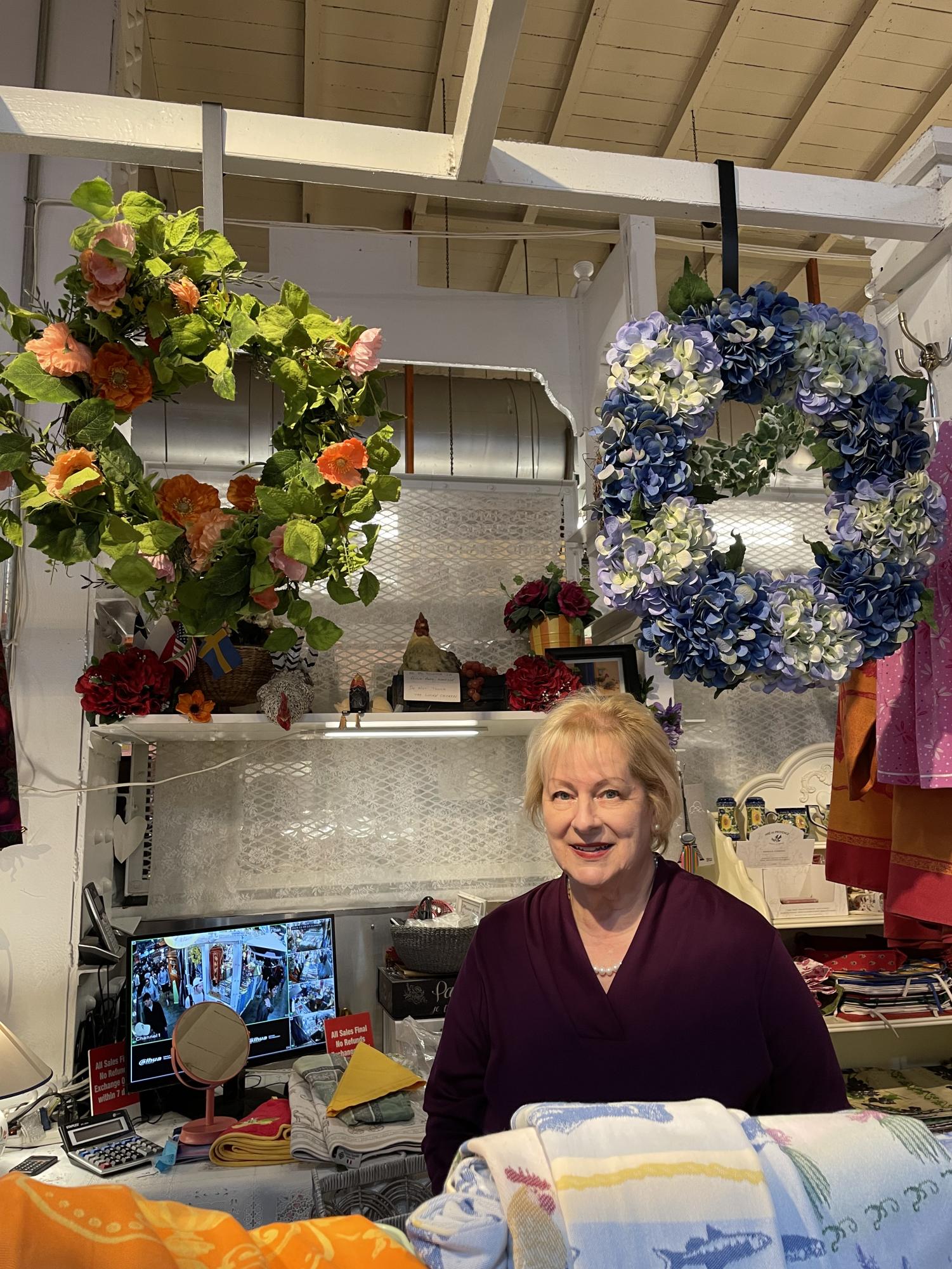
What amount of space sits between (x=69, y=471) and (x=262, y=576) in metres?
0.25

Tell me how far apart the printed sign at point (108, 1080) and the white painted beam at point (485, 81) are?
2.21m

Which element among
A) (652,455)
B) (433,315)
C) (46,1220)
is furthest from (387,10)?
(46,1220)

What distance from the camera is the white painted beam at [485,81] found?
50.6 inches

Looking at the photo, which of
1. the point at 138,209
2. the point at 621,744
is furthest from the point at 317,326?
the point at 621,744

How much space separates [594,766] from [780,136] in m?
3.29

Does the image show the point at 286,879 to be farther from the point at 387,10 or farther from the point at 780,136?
the point at 780,136

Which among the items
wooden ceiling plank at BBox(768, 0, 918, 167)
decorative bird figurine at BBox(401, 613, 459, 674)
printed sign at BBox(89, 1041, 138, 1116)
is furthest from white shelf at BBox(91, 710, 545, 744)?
wooden ceiling plank at BBox(768, 0, 918, 167)

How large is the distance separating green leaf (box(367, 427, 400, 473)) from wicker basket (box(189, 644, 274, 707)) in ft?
5.17

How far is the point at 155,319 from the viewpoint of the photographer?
4.01ft

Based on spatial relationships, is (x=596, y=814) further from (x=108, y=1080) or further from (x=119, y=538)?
(x=108, y=1080)

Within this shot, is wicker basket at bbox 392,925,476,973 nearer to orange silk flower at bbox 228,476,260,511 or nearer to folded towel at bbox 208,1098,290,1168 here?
folded towel at bbox 208,1098,290,1168

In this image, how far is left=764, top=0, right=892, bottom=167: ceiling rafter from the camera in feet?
11.0

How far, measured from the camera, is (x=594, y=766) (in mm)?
1667

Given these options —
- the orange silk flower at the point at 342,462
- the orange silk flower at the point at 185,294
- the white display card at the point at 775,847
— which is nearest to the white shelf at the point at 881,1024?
the white display card at the point at 775,847
